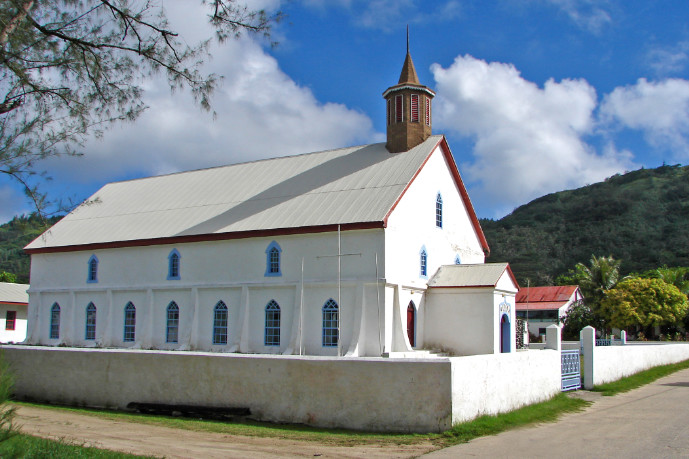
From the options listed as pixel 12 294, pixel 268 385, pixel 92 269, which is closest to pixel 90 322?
pixel 92 269

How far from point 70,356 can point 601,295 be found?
4703 cm

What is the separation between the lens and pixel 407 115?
99.6ft

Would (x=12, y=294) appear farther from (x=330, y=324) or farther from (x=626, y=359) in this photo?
(x=626, y=359)

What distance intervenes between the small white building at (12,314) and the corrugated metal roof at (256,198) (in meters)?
13.1

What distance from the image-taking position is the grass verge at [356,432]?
42.2ft

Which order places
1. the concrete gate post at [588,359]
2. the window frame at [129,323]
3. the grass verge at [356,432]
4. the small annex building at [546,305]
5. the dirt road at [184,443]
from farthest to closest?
the small annex building at [546,305] → the window frame at [129,323] → the concrete gate post at [588,359] → the grass verge at [356,432] → the dirt road at [184,443]

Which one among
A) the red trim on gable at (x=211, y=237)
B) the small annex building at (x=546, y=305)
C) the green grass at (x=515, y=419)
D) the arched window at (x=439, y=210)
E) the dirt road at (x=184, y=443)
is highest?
the arched window at (x=439, y=210)

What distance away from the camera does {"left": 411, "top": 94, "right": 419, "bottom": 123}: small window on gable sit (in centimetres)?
3047

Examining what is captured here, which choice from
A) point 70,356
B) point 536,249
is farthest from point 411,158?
point 536,249

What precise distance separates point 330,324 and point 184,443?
1314 cm

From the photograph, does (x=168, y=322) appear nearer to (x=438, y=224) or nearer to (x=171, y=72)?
(x=438, y=224)

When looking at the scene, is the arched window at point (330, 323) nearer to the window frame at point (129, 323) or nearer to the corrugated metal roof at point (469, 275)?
the corrugated metal roof at point (469, 275)

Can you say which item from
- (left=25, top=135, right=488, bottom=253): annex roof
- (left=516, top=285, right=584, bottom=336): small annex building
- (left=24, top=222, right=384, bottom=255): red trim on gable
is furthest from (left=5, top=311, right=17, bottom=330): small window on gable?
(left=516, top=285, right=584, bottom=336): small annex building

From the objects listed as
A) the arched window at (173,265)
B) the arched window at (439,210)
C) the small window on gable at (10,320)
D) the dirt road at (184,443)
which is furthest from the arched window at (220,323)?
the small window on gable at (10,320)
